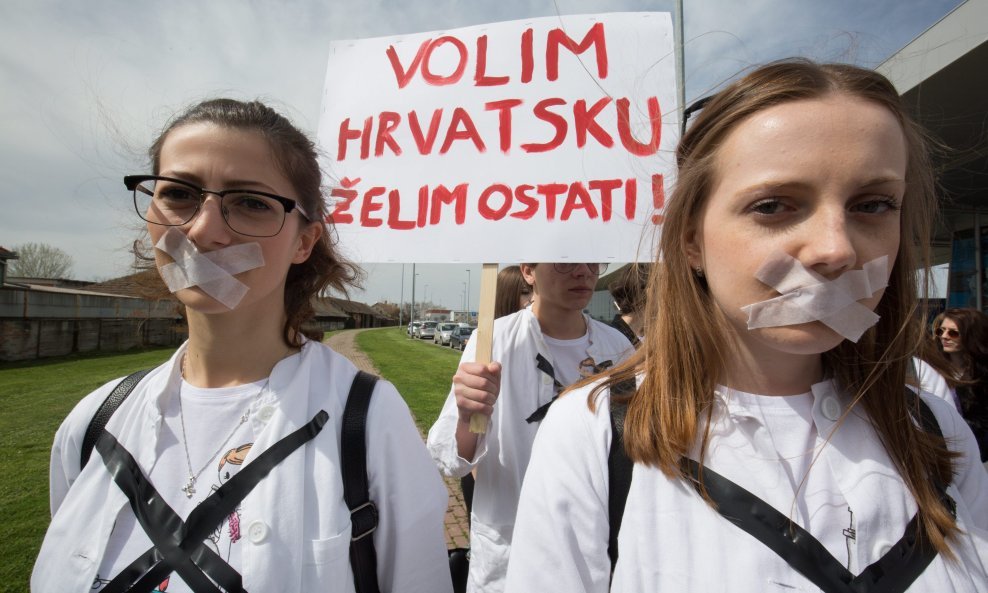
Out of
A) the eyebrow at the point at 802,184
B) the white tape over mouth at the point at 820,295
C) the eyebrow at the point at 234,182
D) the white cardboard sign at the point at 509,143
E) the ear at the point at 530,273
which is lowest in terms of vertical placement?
the white tape over mouth at the point at 820,295

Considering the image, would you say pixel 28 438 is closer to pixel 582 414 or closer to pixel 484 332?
pixel 484 332

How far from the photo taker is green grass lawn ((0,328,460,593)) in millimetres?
3796

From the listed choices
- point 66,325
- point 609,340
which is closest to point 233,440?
point 609,340

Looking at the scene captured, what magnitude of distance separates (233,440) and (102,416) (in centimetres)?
41

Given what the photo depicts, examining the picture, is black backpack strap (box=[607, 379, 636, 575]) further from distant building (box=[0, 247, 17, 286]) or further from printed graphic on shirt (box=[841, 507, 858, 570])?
distant building (box=[0, 247, 17, 286])

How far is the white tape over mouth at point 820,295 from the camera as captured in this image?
1.00m

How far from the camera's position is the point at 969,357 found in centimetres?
365

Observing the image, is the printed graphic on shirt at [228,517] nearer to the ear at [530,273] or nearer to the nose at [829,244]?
the nose at [829,244]

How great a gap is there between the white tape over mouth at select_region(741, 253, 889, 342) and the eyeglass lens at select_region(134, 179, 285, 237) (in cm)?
129

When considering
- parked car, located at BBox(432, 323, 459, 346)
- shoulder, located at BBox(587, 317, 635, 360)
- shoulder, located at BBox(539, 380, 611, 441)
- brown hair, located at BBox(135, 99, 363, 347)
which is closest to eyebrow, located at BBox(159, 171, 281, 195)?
brown hair, located at BBox(135, 99, 363, 347)

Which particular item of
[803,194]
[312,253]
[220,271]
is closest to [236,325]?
[220,271]

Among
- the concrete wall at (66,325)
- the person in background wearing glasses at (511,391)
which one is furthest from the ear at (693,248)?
the concrete wall at (66,325)

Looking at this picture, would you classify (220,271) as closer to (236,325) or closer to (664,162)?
(236,325)

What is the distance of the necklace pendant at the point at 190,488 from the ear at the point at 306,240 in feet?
2.21
